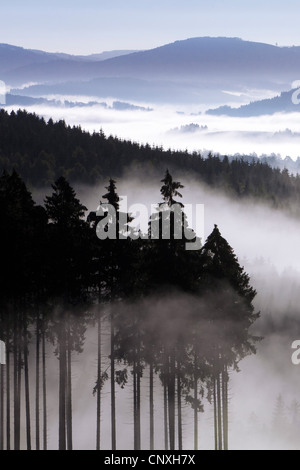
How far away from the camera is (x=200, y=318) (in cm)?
3356

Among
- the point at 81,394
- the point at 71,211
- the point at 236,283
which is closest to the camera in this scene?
the point at 71,211

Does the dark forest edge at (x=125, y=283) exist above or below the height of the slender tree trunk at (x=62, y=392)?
above

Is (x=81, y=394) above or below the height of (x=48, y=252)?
below

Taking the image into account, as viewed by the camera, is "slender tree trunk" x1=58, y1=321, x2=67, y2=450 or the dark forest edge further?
"slender tree trunk" x1=58, y1=321, x2=67, y2=450

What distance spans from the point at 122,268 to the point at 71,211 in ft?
10.7

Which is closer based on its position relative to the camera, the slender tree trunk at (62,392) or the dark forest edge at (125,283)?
the dark forest edge at (125,283)

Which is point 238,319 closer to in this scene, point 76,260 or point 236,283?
point 236,283

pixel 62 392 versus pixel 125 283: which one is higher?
pixel 125 283

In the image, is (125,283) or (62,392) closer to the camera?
(125,283)

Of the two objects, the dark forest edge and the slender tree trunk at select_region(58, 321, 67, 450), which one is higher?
the dark forest edge
